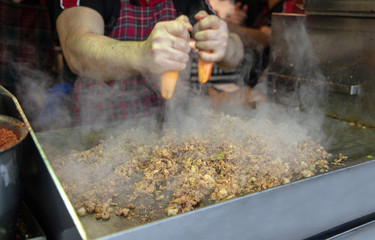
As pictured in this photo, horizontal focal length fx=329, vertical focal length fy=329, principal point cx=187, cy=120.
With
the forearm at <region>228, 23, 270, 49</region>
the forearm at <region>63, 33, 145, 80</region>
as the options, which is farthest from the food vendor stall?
the forearm at <region>228, 23, 270, 49</region>

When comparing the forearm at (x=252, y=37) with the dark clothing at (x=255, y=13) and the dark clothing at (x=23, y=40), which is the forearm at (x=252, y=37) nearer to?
the dark clothing at (x=255, y=13)

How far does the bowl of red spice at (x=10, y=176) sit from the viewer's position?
82 centimetres

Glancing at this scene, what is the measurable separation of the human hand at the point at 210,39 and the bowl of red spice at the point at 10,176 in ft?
3.45

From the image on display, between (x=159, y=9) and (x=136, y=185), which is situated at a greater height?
(x=159, y=9)

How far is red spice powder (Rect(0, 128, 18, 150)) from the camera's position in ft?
2.96

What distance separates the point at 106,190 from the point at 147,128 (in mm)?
719

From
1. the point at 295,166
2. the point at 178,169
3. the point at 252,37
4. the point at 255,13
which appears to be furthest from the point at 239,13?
the point at 178,169

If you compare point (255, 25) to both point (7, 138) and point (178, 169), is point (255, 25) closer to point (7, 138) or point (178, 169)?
point (178, 169)

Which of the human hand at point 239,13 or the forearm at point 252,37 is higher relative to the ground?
the human hand at point 239,13

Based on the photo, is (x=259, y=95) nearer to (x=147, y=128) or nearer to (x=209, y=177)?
(x=147, y=128)

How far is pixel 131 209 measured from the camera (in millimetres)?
1173

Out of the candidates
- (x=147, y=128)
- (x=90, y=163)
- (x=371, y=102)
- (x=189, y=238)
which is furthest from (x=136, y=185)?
(x=371, y=102)

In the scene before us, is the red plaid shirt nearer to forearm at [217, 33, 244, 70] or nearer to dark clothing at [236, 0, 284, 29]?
forearm at [217, 33, 244, 70]


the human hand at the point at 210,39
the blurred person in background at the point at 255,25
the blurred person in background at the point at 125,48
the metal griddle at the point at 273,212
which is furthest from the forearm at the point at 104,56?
the blurred person in background at the point at 255,25
